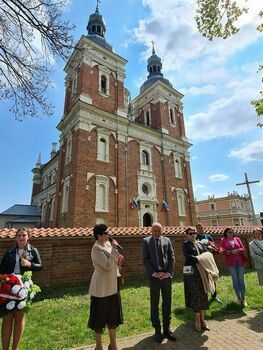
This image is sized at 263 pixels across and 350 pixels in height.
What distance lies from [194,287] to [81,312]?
281 cm

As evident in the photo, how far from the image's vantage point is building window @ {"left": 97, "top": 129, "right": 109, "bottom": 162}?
19.1m

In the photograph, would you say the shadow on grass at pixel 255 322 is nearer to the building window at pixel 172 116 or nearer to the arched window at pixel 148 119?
the building window at pixel 172 116

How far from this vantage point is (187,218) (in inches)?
925

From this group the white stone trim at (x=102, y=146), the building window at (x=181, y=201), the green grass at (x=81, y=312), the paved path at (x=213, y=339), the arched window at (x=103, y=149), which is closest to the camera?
the paved path at (x=213, y=339)

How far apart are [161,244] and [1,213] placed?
28693 mm

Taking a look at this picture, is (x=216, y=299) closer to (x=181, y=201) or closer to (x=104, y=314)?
(x=104, y=314)

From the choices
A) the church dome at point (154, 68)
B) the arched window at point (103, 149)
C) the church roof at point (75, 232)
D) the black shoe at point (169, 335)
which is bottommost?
the black shoe at point (169, 335)

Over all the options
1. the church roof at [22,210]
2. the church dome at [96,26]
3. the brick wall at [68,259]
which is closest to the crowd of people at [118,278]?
the brick wall at [68,259]

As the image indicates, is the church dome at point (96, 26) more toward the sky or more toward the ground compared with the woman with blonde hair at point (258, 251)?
more toward the sky

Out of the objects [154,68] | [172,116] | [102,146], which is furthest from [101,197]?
[154,68]

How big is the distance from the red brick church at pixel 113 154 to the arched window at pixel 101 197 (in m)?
0.08

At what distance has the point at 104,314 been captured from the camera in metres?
3.38

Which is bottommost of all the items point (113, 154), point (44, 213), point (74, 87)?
point (44, 213)

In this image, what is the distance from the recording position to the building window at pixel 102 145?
62.7 ft
